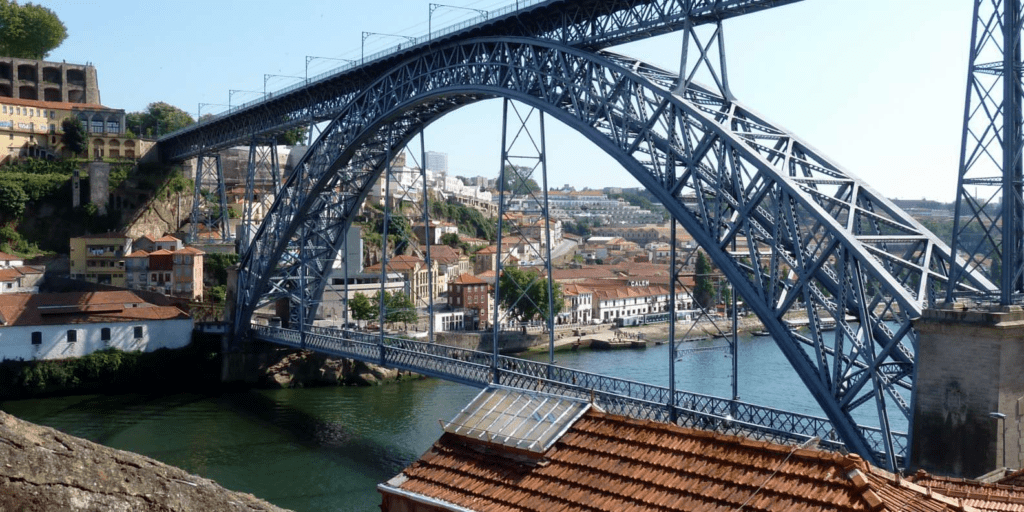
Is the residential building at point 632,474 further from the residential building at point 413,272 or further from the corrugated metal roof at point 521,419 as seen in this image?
the residential building at point 413,272

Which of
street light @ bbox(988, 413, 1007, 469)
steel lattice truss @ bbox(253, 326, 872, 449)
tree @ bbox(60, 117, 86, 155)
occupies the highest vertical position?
tree @ bbox(60, 117, 86, 155)

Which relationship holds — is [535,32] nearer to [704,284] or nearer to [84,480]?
[84,480]

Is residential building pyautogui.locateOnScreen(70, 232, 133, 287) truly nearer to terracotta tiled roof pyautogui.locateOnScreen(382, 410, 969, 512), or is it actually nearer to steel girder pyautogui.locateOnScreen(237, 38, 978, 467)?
steel girder pyautogui.locateOnScreen(237, 38, 978, 467)

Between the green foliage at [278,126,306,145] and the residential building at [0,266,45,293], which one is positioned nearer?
the residential building at [0,266,45,293]

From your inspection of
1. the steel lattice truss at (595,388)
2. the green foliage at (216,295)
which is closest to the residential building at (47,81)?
the green foliage at (216,295)

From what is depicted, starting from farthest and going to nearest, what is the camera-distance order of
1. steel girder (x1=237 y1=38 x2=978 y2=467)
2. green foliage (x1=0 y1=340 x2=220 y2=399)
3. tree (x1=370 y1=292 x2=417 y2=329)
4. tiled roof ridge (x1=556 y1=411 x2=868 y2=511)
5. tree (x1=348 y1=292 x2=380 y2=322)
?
tree (x1=348 y1=292 x2=380 y2=322) < tree (x1=370 y1=292 x2=417 y2=329) < green foliage (x1=0 y1=340 x2=220 y2=399) < steel girder (x1=237 y1=38 x2=978 y2=467) < tiled roof ridge (x1=556 y1=411 x2=868 y2=511)

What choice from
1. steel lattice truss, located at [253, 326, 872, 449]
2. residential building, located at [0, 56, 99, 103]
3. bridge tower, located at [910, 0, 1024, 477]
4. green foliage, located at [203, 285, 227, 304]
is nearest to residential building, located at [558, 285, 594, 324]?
green foliage, located at [203, 285, 227, 304]

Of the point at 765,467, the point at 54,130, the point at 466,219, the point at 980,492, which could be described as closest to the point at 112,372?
the point at 54,130
